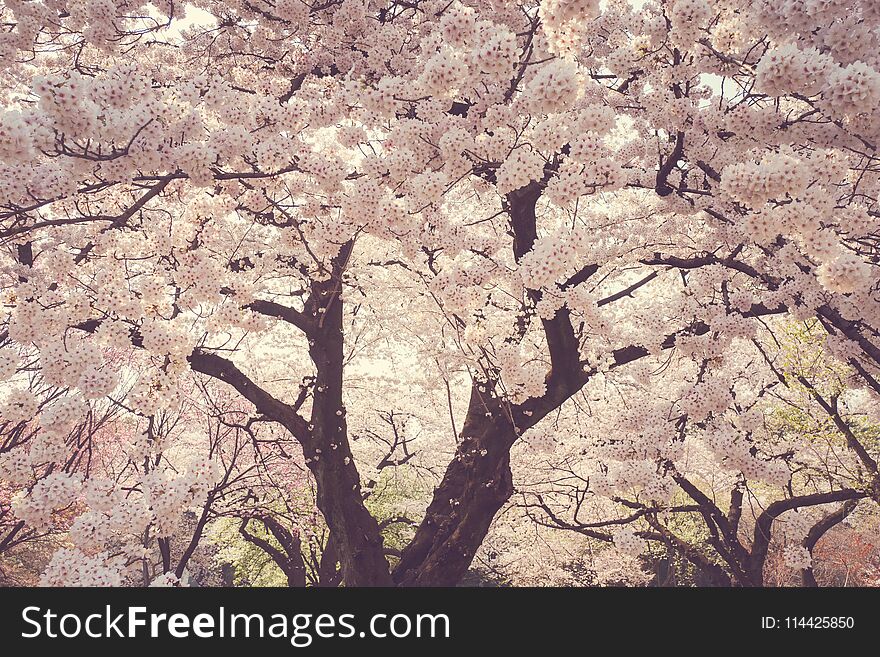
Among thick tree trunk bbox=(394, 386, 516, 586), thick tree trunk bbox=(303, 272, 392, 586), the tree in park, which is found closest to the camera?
the tree in park

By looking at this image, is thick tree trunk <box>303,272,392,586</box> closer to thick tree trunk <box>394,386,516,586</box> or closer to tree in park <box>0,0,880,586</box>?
tree in park <box>0,0,880,586</box>

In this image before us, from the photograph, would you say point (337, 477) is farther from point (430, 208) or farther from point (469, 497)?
point (430, 208)

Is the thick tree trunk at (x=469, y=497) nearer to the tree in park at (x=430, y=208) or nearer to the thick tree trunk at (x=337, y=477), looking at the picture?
the tree in park at (x=430, y=208)

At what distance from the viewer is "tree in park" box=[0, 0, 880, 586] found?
294cm

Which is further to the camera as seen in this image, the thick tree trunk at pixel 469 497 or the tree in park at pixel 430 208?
the thick tree trunk at pixel 469 497

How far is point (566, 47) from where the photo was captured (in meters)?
2.75

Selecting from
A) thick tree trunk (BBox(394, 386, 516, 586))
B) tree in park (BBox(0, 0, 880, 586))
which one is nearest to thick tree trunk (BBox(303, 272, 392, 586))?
tree in park (BBox(0, 0, 880, 586))

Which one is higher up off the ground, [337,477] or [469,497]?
[337,477]

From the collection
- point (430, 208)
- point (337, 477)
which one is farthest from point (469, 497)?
point (430, 208)

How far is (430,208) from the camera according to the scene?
163 inches

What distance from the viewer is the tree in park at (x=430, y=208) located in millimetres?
2941

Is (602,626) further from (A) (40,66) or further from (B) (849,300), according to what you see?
(A) (40,66)

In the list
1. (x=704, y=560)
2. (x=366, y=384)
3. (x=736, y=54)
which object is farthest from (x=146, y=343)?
(x=366, y=384)

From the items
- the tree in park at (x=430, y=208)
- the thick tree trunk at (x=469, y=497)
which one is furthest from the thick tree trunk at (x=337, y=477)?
the thick tree trunk at (x=469, y=497)
